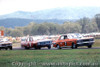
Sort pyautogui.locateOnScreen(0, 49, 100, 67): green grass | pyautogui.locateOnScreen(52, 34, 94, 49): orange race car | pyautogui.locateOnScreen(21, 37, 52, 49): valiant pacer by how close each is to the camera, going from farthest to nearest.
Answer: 1. pyautogui.locateOnScreen(21, 37, 52, 49): valiant pacer
2. pyautogui.locateOnScreen(52, 34, 94, 49): orange race car
3. pyautogui.locateOnScreen(0, 49, 100, 67): green grass

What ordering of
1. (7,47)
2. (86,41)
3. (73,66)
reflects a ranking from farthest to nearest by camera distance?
(7,47) < (86,41) < (73,66)

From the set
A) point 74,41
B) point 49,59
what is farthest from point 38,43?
point 49,59

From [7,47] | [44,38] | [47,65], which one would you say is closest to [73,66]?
[47,65]

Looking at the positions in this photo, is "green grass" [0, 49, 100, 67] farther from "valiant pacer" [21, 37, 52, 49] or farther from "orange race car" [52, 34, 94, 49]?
"valiant pacer" [21, 37, 52, 49]

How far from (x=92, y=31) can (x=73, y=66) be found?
1203cm

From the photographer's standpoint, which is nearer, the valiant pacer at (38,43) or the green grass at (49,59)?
the green grass at (49,59)

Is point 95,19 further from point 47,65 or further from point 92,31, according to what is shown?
point 47,65

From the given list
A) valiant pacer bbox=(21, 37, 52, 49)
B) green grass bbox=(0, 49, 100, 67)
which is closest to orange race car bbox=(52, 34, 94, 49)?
valiant pacer bbox=(21, 37, 52, 49)

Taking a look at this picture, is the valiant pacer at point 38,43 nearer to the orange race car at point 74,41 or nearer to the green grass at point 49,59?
the orange race car at point 74,41

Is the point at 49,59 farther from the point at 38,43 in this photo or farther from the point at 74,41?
the point at 38,43

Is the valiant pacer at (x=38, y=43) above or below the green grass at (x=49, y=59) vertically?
above

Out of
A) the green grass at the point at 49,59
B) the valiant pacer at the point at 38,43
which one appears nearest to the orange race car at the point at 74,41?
the valiant pacer at the point at 38,43

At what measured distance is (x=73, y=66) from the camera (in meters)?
8.34

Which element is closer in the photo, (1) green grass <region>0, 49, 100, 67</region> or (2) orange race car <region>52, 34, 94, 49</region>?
(1) green grass <region>0, 49, 100, 67</region>
